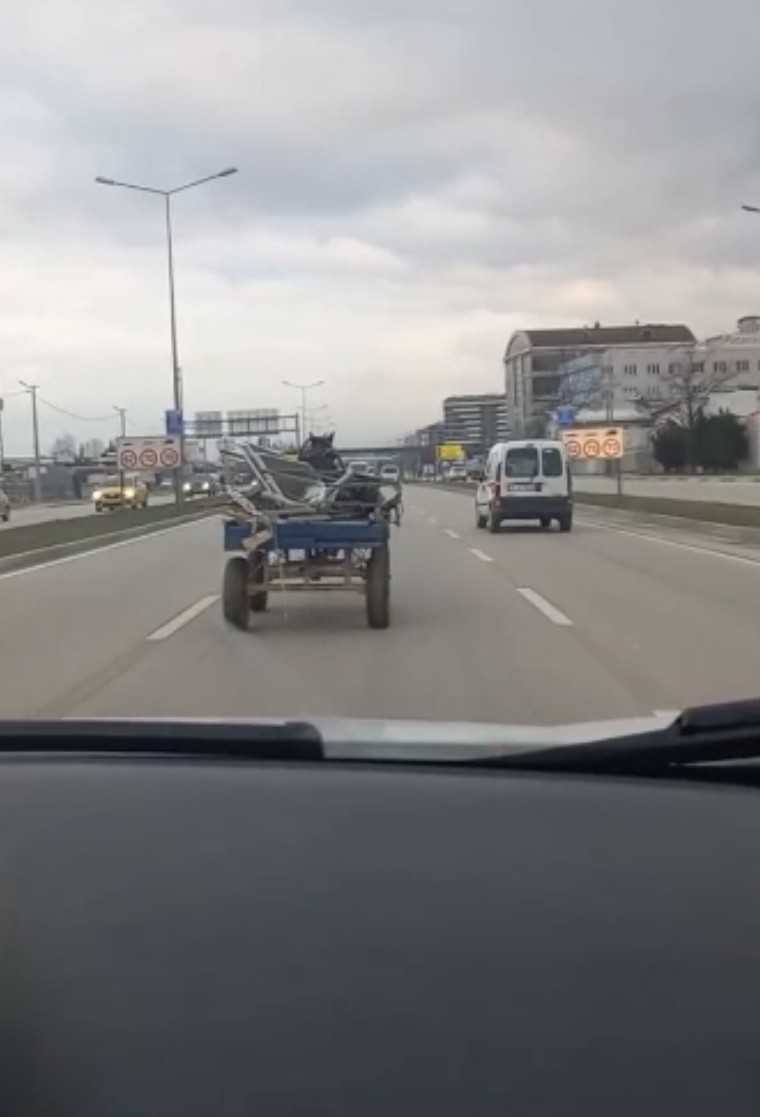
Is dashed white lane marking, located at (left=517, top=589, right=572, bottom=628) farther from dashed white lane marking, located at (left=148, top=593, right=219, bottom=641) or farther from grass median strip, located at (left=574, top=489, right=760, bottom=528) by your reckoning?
grass median strip, located at (left=574, top=489, right=760, bottom=528)

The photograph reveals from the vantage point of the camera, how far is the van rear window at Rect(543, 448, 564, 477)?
35938 millimetres

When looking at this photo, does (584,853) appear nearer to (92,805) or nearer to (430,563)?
(92,805)

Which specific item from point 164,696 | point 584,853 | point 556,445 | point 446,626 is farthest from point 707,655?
point 556,445

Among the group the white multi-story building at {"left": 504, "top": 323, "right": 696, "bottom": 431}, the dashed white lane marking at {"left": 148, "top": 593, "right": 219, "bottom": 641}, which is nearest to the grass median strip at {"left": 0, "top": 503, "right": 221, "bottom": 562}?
the dashed white lane marking at {"left": 148, "top": 593, "right": 219, "bottom": 641}

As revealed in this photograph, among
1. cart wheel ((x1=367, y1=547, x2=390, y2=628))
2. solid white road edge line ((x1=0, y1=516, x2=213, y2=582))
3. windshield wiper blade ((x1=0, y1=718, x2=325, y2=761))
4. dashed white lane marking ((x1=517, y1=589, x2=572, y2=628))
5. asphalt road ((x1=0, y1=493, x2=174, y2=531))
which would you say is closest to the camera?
windshield wiper blade ((x1=0, y1=718, x2=325, y2=761))

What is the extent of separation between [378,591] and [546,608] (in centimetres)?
272

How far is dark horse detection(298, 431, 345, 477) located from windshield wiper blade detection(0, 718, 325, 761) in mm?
13982

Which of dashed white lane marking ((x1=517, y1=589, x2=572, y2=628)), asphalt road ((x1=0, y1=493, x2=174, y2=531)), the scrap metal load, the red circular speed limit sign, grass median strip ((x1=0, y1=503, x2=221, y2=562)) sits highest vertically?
the scrap metal load

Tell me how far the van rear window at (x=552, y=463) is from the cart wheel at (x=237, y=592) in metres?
21.2

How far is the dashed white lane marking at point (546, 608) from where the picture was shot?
15508 mm

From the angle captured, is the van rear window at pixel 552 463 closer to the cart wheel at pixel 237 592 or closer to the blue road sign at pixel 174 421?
the cart wheel at pixel 237 592

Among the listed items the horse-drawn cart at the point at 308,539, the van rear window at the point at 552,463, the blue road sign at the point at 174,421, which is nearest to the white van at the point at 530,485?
the van rear window at the point at 552,463

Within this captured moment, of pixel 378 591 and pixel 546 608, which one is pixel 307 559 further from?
pixel 546 608

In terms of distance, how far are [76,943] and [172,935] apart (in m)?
0.13
